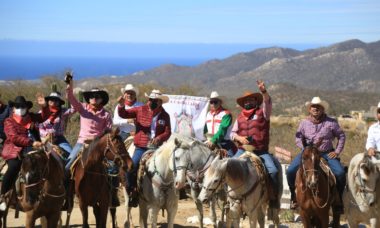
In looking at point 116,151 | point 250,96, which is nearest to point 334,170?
point 250,96

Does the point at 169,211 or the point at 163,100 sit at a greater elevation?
the point at 163,100

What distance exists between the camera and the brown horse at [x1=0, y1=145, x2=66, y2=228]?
11219 mm

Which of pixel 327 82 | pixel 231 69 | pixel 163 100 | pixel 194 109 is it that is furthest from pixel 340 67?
pixel 163 100

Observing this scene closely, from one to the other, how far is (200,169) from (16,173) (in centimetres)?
333

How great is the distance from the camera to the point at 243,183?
1235 centimetres

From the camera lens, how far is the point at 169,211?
13008mm

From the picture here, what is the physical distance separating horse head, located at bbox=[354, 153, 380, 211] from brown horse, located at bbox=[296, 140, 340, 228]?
0.53 m

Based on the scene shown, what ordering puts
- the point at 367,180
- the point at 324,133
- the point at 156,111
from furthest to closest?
the point at 156,111 < the point at 324,133 < the point at 367,180

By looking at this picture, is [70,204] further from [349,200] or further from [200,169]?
[349,200]

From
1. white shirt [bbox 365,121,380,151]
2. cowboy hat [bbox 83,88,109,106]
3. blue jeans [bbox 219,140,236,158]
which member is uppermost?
cowboy hat [bbox 83,88,109,106]

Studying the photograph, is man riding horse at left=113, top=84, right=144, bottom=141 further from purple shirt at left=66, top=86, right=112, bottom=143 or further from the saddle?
the saddle

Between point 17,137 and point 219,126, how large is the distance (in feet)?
14.6

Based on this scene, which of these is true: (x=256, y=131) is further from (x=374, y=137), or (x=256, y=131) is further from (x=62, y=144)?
(x=62, y=144)

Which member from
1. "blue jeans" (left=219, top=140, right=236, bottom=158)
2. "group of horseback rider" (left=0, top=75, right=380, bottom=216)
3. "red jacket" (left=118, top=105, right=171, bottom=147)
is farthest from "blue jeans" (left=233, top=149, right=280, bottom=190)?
"red jacket" (left=118, top=105, right=171, bottom=147)
